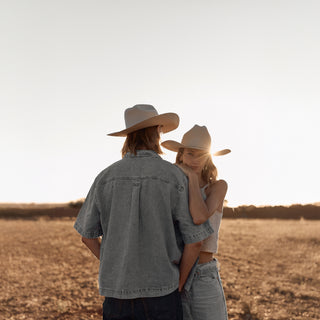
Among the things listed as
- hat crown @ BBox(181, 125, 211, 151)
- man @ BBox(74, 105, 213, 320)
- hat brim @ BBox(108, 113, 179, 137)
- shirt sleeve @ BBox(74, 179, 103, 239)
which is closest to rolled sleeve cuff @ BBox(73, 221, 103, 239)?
shirt sleeve @ BBox(74, 179, 103, 239)

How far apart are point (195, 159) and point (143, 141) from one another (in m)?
0.64

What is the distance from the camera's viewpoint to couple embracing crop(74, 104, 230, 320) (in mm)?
2186

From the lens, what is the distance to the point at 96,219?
96.5 inches

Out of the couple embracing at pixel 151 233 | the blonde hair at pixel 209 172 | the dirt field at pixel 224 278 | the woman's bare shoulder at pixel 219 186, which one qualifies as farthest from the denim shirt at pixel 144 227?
the dirt field at pixel 224 278

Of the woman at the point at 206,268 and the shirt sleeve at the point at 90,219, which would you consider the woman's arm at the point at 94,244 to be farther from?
the woman at the point at 206,268

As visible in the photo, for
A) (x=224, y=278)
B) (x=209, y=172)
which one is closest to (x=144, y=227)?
(x=209, y=172)

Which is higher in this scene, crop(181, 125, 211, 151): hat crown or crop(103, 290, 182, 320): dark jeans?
crop(181, 125, 211, 151): hat crown

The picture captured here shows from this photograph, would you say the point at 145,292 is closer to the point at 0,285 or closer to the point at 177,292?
the point at 177,292

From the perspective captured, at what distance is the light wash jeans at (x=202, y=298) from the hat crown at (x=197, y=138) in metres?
0.97

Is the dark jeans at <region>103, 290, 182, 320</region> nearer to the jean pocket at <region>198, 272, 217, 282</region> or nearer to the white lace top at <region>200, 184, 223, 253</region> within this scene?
the jean pocket at <region>198, 272, 217, 282</region>

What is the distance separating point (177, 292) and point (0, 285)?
6.83 meters

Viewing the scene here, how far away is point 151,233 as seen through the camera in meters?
2.20

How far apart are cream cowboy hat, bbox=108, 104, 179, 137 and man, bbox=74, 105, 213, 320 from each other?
0.01 metres

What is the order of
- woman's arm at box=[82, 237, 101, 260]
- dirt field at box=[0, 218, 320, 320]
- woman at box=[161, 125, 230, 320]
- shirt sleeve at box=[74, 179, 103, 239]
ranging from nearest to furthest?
woman at box=[161, 125, 230, 320] < shirt sleeve at box=[74, 179, 103, 239] < woman's arm at box=[82, 237, 101, 260] < dirt field at box=[0, 218, 320, 320]
